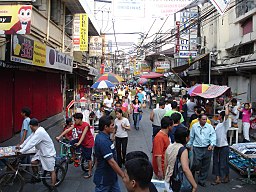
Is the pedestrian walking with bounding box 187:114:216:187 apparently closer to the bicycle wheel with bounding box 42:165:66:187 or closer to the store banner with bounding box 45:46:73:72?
the bicycle wheel with bounding box 42:165:66:187

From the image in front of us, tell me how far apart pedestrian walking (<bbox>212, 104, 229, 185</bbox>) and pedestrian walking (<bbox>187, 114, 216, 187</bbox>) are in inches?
11.2

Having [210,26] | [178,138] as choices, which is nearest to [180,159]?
[178,138]

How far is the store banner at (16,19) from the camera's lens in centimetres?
768

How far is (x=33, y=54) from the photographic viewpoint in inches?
380

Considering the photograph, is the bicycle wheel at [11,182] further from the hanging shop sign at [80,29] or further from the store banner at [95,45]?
the store banner at [95,45]

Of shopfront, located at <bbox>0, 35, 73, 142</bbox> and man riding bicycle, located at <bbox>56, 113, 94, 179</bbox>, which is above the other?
shopfront, located at <bbox>0, 35, 73, 142</bbox>

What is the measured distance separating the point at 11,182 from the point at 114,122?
8.72 feet

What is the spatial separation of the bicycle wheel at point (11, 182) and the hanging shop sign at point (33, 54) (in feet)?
12.5

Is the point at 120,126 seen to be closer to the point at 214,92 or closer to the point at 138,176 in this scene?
the point at 214,92

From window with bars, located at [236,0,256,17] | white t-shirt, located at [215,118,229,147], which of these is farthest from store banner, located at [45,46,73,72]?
window with bars, located at [236,0,256,17]

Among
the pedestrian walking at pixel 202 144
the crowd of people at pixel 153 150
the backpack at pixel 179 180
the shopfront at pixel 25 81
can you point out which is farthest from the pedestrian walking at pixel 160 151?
the shopfront at pixel 25 81

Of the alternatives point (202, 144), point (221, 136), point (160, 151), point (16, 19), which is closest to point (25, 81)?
point (16, 19)

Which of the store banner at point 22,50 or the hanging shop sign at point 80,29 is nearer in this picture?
the store banner at point 22,50

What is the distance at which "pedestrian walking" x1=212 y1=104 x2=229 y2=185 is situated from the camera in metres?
6.21
